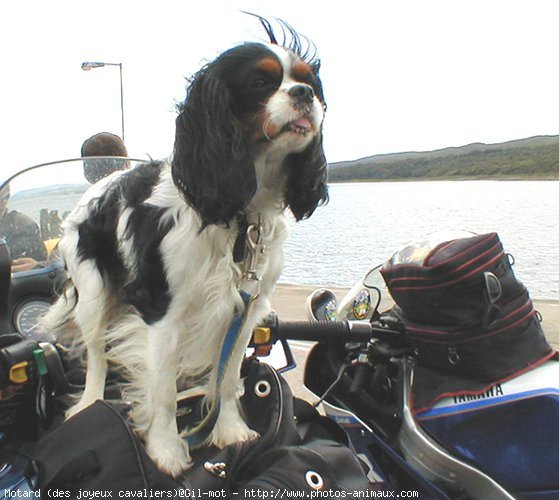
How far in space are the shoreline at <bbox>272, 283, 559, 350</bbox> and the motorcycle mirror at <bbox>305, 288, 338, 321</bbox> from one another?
2.46m

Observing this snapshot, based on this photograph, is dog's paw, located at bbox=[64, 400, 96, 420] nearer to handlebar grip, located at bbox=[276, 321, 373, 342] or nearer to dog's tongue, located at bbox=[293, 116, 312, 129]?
handlebar grip, located at bbox=[276, 321, 373, 342]

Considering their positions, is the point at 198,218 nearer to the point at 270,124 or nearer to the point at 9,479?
the point at 270,124

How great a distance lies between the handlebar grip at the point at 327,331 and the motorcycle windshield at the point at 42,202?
1033mm

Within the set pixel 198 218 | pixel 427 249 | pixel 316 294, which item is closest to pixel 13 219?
pixel 198 218

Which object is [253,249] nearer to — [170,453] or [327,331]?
[327,331]

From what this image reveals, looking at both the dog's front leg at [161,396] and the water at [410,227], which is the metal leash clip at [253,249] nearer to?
the dog's front leg at [161,396]

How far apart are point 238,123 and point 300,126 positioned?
18 centimetres

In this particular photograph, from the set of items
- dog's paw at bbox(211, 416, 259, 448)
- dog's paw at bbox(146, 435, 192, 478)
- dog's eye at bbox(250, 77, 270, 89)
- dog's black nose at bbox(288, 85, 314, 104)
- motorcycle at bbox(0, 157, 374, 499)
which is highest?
dog's eye at bbox(250, 77, 270, 89)

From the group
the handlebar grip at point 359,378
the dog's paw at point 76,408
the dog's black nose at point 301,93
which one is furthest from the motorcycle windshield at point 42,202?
the handlebar grip at point 359,378

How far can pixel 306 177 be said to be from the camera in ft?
5.47

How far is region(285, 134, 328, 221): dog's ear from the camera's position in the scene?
1659mm

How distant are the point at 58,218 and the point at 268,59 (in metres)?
1.14

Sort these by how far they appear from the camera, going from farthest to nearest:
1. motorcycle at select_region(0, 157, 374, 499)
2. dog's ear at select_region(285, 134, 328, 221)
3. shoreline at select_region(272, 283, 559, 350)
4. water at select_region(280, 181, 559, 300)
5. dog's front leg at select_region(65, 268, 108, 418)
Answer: shoreline at select_region(272, 283, 559, 350) < water at select_region(280, 181, 559, 300) < dog's front leg at select_region(65, 268, 108, 418) < dog's ear at select_region(285, 134, 328, 221) < motorcycle at select_region(0, 157, 374, 499)

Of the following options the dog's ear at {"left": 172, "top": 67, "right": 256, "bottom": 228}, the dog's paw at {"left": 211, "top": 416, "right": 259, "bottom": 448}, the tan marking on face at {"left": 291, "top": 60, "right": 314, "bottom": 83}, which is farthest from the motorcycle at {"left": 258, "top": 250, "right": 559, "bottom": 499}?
the tan marking on face at {"left": 291, "top": 60, "right": 314, "bottom": 83}
